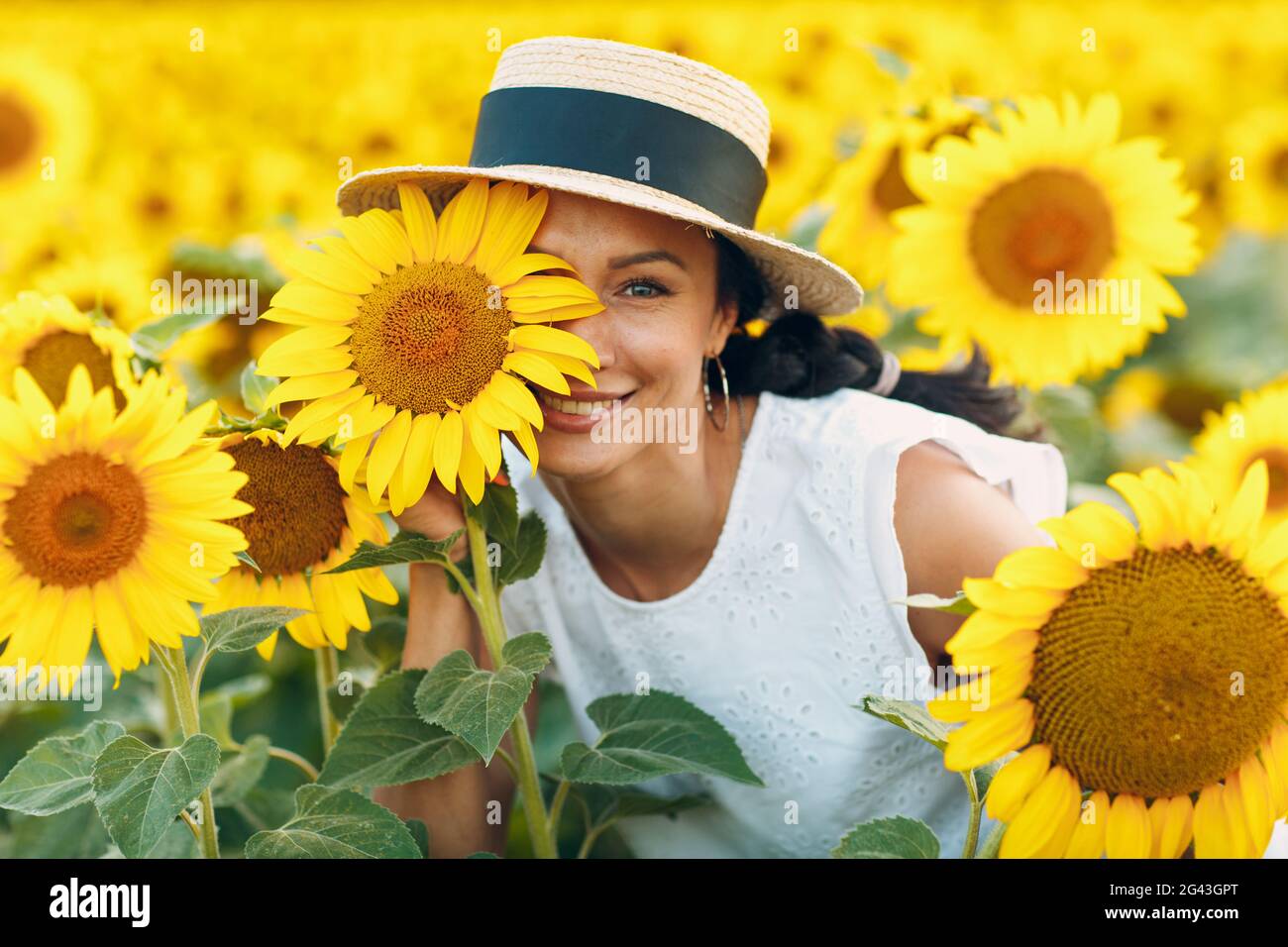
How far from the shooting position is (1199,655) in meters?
1.20

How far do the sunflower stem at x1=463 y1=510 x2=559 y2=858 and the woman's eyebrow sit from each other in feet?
0.95

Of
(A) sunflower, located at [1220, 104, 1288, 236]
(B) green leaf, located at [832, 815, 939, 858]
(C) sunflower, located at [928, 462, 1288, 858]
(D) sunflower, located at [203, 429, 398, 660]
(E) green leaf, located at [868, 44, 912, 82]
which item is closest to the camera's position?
(C) sunflower, located at [928, 462, 1288, 858]

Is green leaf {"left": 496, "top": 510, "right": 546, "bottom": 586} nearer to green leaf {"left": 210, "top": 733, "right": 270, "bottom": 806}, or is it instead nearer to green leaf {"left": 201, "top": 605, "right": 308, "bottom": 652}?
green leaf {"left": 201, "top": 605, "right": 308, "bottom": 652}

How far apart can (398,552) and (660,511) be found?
1.83 ft

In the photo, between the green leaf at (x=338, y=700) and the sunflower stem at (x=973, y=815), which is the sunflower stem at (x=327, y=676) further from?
the sunflower stem at (x=973, y=815)

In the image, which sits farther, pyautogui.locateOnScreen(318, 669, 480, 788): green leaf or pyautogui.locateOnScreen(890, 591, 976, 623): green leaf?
pyautogui.locateOnScreen(318, 669, 480, 788): green leaf

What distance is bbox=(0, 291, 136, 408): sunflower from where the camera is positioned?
156cm

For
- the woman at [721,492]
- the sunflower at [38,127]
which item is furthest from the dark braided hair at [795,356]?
the sunflower at [38,127]

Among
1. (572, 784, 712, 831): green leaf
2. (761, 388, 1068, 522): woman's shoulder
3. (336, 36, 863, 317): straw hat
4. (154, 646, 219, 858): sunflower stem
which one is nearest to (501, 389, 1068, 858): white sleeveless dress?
(761, 388, 1068, 522): woman's shoulder

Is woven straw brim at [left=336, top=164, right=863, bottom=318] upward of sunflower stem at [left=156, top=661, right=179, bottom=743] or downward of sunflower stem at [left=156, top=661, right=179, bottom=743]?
upward

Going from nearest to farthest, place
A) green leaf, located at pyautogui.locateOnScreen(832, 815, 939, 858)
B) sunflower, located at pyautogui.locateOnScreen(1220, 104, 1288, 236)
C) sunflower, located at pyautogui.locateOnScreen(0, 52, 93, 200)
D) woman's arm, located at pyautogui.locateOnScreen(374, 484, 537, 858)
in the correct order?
green leaf, located at pyautogui.locateOnScreen(832, 815, 939, 858) → woman's arm, located at pyautogui.locateOnScreen(374, 484, 537, 858) → sunflower, located at pyautogui.locateOnScreen(1220, 104, 1288, 236) → sunflower, located at pyautogui.locateOnScreen(0, 52, 93, 200)

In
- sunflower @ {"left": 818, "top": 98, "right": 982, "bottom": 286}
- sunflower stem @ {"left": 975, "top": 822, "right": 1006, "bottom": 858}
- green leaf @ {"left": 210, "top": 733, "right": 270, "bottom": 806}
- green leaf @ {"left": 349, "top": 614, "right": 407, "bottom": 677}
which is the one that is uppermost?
sunflower @ {"left": 818, "top": 98, "right": 982, "bottom": 286}
